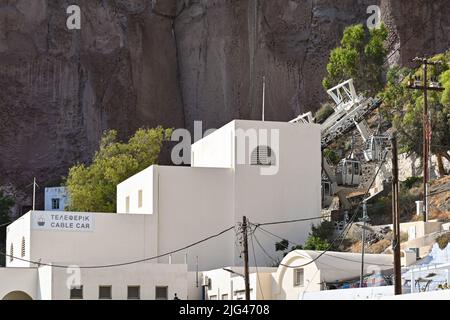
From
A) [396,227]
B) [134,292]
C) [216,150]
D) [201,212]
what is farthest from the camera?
[216,150]

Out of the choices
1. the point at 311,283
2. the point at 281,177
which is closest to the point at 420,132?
the point at 281,177

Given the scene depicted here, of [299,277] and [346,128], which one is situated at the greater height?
[346,128]

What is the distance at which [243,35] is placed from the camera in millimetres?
79875

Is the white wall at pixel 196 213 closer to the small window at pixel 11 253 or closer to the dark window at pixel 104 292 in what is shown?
the dark window at pixel 104 292

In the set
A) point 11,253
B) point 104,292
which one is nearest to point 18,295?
point 104,292

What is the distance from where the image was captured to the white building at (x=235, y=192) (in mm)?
53125

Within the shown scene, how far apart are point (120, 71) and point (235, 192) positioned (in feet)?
94.1

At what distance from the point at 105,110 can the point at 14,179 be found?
345 inches

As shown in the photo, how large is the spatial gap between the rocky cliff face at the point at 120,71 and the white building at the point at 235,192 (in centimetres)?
2330

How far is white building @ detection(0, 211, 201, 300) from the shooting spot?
45938 mm

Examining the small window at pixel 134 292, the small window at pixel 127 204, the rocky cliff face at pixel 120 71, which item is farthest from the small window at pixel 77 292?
the rocky cliff face at pixel 120 71

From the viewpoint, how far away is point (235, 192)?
53.8 meters

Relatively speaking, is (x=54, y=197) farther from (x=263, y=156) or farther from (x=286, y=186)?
(x=286, y=186)

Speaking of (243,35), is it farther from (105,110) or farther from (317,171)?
(317,171)
